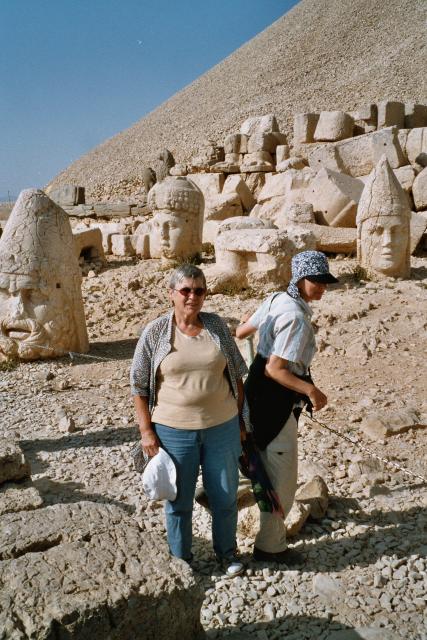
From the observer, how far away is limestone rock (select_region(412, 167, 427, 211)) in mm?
11562

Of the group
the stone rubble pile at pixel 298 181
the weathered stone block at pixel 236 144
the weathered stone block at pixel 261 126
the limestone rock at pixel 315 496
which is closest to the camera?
the limestone rock at pixel 315 496

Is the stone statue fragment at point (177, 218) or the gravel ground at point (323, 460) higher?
the stone statue fragment at point (177, 218)

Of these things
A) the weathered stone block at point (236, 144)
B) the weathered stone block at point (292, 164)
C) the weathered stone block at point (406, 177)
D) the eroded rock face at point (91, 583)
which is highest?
the weathered stone block at point (236, 144)

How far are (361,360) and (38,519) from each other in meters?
4.23

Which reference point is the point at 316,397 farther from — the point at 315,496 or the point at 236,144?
the point at 236,144

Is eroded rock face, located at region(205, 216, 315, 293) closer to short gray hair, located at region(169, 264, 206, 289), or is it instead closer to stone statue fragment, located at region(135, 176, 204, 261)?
stone statue fragment, located at region(135, 176, 204, 261)

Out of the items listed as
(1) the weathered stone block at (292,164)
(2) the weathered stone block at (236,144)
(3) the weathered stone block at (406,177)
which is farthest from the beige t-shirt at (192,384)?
(2) the weathered stone block at (236,144)

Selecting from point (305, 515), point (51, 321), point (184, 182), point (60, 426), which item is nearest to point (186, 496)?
point (305, 515)

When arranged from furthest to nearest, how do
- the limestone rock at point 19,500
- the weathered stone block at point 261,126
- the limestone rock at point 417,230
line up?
1. the weathered stone block at point 261,126
2. the limestone rock at point 417,230
3. the limestone rock at point 19,500

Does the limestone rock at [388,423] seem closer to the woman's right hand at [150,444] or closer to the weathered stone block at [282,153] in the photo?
the woman's right hand at [150,444]

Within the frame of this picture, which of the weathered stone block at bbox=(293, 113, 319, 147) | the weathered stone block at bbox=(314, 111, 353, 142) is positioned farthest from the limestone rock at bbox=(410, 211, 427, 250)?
the weathered stone block at bbox=(293, 113, 319, 147)

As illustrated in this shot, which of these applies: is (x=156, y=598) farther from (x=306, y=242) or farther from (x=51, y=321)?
(x=306, y=242)

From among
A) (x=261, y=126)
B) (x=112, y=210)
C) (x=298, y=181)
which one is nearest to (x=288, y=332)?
(x=298, y=181)

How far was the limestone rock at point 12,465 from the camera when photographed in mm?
3447
